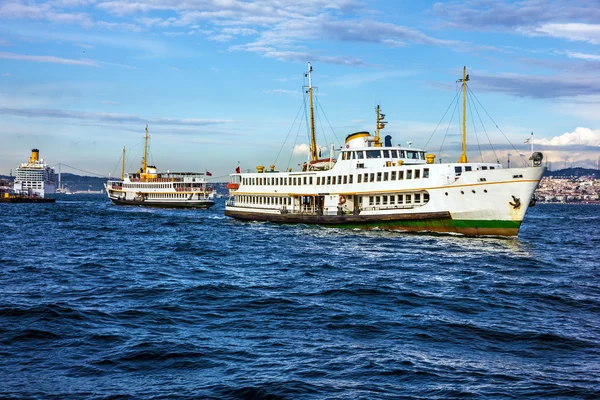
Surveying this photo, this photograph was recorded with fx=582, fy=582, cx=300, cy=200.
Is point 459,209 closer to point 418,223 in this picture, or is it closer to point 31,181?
point 418,223

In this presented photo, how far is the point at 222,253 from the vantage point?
114 ft

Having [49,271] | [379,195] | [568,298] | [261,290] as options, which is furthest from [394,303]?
[379,195]

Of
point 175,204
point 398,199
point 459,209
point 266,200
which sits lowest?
point 175,204

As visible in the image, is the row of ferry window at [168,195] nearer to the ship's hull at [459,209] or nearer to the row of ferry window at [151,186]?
the row of ferry window at [151,186]

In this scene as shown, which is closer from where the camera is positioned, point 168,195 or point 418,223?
point 418,223

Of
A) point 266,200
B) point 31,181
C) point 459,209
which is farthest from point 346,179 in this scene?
point 31,181

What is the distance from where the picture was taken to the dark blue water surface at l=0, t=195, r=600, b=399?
12016 mm

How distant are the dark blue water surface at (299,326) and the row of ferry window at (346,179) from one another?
12.5m

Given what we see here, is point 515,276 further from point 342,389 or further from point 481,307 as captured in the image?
point 342,389

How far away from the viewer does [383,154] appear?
4909 cm

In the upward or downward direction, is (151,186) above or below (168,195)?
above

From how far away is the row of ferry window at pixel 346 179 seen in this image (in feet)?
146

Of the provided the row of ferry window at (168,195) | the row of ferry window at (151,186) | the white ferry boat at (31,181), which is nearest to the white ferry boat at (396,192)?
the row of ferry window at (168,195)

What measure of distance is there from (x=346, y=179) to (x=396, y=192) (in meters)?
6.14
